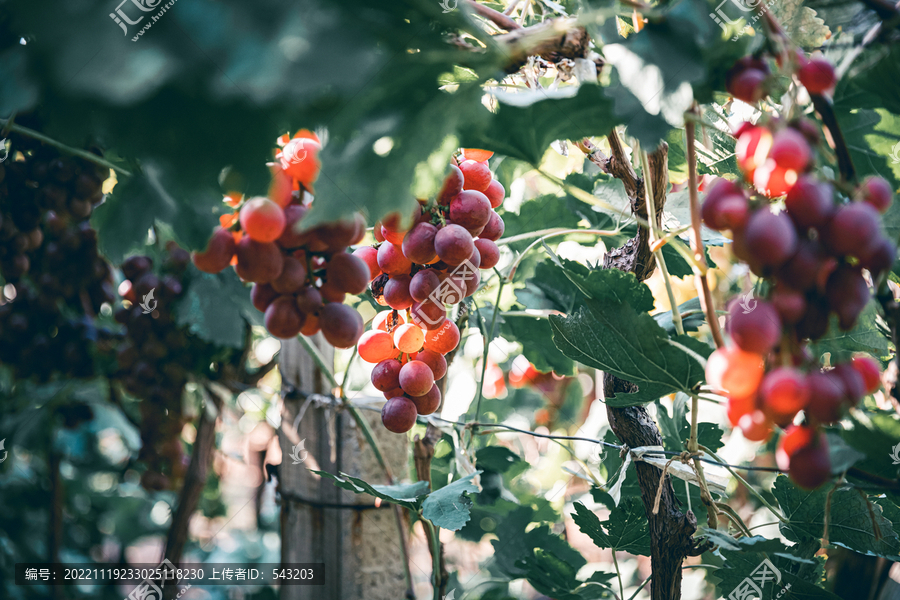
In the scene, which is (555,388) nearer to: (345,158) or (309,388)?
(309,388)

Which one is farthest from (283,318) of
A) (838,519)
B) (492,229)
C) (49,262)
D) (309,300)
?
(49,262)

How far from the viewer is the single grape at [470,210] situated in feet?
1.69

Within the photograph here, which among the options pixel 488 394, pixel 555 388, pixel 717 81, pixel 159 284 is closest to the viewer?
pixel 717 81

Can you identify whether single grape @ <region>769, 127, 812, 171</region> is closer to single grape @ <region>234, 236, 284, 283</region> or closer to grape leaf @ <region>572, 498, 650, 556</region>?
single grape @ <region>234, 236, 284, 283</region>

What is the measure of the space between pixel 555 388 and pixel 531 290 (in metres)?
0.99

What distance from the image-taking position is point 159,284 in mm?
986

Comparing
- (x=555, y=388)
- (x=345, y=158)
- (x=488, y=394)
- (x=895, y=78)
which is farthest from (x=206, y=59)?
(x=555, y=388)

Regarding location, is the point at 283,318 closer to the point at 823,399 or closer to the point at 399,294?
the point at 399,294

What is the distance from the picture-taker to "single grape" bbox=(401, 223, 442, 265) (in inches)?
20.0

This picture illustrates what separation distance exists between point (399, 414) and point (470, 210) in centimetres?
20

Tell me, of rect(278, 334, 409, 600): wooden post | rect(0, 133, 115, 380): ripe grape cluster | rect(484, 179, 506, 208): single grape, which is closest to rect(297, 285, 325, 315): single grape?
rect(484, 179, 506, 208): single grape

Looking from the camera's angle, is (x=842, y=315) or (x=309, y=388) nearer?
(x=842, y=315)

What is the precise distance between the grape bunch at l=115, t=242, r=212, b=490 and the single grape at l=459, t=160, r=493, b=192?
645 mm

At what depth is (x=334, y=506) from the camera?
0.86m
